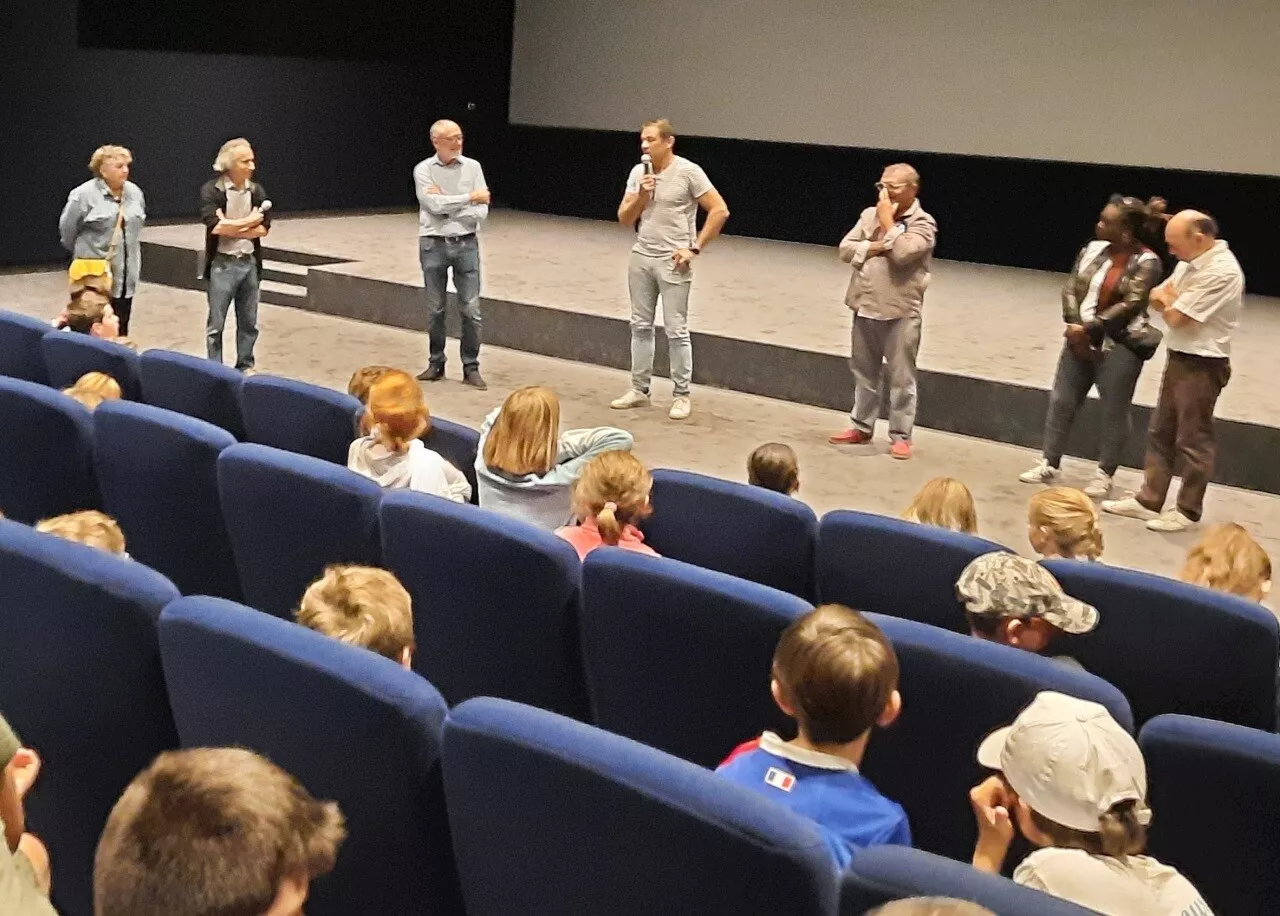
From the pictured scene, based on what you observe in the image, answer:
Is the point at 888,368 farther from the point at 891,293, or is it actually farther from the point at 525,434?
the point at 525,434

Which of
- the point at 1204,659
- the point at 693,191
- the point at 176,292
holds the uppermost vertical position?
the point at 693,191

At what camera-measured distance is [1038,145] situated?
31.0ft

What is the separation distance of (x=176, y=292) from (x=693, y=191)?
14.8 ft

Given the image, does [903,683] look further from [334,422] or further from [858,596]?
[334,422]

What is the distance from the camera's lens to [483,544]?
2.39m

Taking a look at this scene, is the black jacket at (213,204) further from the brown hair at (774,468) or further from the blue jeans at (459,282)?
the brown hair at (774,468)

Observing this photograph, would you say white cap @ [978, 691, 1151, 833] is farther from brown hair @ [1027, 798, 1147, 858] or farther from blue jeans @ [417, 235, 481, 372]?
blue jeans @ [417, 235, 481, 372]

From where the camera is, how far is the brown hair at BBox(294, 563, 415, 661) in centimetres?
198

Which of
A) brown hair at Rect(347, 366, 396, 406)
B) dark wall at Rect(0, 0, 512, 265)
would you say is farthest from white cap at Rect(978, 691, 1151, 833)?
dark wall at Rect(0, 0, 512, 265)

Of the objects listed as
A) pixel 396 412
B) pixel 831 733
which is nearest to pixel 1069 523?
pixel 831 733

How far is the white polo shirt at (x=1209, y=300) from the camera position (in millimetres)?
4543

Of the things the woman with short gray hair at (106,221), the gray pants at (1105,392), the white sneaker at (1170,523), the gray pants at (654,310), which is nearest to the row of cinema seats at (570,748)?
the white sneaker at (1170,523)

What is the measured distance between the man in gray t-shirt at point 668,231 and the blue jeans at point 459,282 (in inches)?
34.4

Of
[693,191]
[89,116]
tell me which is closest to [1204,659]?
[693,191]
